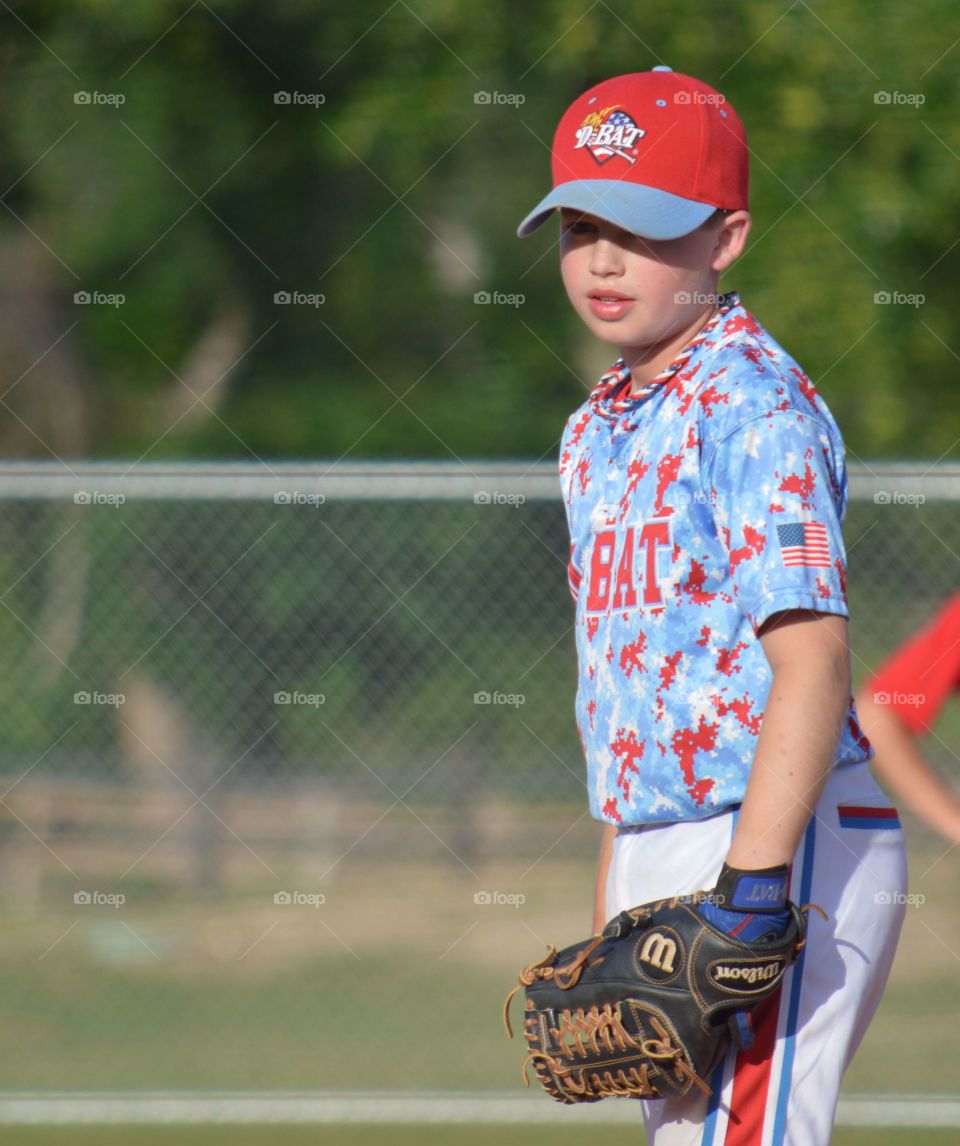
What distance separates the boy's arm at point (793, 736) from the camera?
1.74 metres

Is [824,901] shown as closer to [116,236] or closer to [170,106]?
[170,106]

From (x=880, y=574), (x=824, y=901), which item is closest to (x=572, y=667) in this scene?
(x=880, y=574)

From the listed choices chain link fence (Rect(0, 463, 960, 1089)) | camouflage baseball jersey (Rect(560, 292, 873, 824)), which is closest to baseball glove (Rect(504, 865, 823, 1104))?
camouflage baseball jersey (Rect(560, 292, 873, 824))

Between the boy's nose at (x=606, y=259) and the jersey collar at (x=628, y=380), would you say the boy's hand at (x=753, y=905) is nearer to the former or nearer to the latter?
the jersey collar at (x=628, y=380)

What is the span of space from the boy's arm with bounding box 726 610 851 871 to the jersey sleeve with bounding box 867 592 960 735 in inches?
39.7

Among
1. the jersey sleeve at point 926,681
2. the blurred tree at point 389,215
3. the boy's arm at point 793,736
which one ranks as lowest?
the jersey sleeve at point 926,681

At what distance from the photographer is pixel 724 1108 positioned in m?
1.90

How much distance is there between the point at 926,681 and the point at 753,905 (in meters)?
1.11

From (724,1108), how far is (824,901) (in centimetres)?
27

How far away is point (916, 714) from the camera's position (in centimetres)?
275

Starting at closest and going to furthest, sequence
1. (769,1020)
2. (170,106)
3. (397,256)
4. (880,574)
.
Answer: (769,1020)
(880,574)
(170,106)
(397,256)

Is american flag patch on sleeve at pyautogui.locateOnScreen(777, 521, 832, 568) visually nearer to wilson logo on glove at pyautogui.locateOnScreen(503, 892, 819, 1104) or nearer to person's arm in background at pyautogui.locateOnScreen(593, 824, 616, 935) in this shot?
wilson logo on glove at pyautogui.locateOnScreen(503, 892, 819, 1104)

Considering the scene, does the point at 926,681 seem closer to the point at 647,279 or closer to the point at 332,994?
the point at 647,279

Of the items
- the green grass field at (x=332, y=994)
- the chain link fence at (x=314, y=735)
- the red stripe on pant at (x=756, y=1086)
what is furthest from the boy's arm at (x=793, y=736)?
the green grass field at (x=332, y=994)
